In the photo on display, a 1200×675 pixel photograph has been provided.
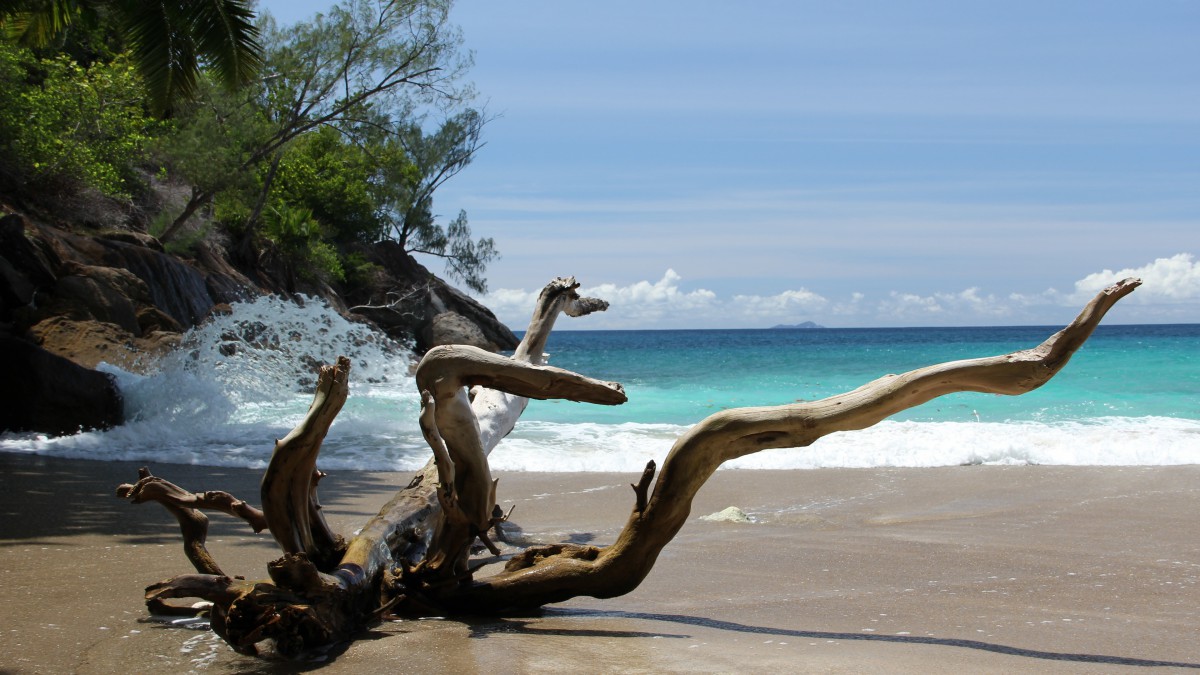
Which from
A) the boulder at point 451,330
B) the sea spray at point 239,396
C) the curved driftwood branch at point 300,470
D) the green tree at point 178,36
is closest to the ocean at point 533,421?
the sea spray at point 239,396

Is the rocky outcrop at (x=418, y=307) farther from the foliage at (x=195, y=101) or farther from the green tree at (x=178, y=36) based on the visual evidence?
the green tree at (x=178, y=36)

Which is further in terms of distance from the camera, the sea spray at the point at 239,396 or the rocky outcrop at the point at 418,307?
the rocky outcrop at the point at 418,307

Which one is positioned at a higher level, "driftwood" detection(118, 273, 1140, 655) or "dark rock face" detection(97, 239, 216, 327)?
"dark rock face" detection(97, 239, 216, 327)

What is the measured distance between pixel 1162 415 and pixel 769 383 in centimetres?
1432

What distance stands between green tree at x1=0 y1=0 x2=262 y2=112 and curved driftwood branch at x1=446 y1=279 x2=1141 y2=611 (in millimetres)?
7867

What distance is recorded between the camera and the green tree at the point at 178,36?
1056 cm

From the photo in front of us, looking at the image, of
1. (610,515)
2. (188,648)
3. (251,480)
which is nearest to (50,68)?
(251,480)

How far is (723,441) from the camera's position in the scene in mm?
4547

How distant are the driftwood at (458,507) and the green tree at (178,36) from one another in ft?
23.9

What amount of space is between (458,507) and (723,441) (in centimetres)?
131

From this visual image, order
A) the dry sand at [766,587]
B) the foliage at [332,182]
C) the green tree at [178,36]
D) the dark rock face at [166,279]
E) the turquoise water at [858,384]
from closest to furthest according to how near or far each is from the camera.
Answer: the dry sand at [766,587] < the green tree at [178,36] < the turquoise water at [858,384] < the dark rock face at [166,279] < the foliage at [332,182]

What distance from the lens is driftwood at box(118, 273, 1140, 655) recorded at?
13.5 ft

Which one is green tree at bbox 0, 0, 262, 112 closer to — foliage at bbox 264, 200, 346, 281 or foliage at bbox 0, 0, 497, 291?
foliage at bbox 0, 0, 497, 291

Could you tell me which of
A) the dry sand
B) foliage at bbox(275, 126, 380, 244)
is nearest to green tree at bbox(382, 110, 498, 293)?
foliage at bbox(275, 126, 380, 244)
